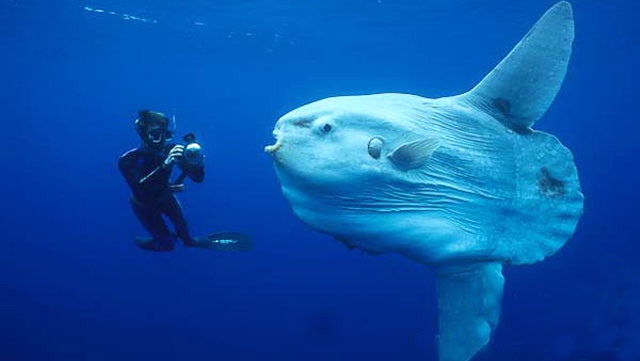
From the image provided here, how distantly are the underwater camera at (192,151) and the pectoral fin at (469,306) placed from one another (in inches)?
93.1

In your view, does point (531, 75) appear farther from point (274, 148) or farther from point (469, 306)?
point (274, 148)

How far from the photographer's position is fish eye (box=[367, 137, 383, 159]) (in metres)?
2.55

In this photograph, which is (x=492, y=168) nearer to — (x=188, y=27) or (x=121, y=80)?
(x=188, y=27)

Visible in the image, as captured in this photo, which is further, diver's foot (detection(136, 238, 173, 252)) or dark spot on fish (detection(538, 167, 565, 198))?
diver's foot (detection(136, 238, 173, 252))

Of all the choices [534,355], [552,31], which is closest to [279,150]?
[552,31]

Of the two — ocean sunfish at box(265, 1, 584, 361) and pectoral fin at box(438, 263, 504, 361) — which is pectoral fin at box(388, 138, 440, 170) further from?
pectoral fin at box(438, 263, 504, 361)

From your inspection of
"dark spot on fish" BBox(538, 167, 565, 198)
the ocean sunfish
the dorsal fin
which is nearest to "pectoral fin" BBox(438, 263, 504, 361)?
the ocean sunfish

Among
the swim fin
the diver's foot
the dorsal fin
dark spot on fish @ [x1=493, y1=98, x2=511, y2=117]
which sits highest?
the dorsal fin

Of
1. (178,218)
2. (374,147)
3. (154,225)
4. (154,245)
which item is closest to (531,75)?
(374,147)

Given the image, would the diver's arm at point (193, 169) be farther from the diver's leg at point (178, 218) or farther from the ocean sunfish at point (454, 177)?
the ocean sunfish at point (454, 177)

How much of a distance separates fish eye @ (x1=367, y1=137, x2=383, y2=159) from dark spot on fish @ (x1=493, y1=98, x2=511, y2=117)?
1187mm

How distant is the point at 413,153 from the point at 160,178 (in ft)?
12.1

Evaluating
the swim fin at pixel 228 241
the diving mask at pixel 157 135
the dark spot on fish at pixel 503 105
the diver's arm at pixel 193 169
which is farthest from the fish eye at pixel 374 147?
the swim fin at pixel 228 241

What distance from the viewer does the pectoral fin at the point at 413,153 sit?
2.58 metres
